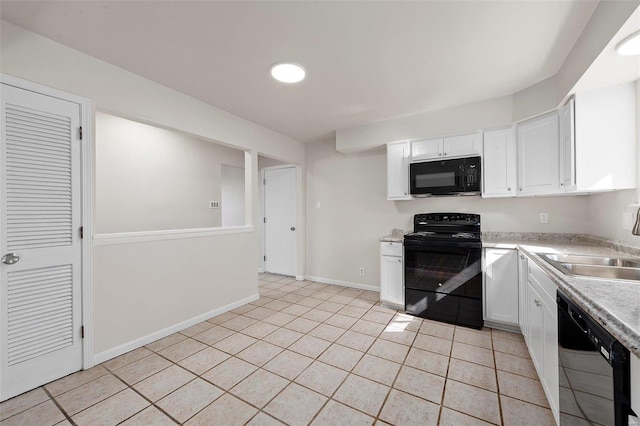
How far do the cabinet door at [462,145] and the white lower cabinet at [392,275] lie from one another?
4.13 ft

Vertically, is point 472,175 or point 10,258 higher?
point 472,175

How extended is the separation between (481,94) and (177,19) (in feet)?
9.36

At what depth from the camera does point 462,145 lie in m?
3.11

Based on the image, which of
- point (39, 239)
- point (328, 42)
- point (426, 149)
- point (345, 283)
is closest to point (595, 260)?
point (426, 149)

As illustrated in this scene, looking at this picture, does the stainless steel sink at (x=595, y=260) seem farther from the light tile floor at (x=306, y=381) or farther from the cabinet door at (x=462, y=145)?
the cabinet door at (x=462, y=145)

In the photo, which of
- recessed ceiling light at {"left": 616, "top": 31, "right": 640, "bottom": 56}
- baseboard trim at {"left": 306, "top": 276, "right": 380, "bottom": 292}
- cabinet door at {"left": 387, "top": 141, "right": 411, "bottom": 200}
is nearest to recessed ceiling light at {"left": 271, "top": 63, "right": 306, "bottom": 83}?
cabinet door at {"left": 387, "top": 141, "right": 411, "bottom": 200}

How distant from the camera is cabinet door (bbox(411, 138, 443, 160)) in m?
3.24

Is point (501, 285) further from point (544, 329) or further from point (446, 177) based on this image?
point (446, 177)

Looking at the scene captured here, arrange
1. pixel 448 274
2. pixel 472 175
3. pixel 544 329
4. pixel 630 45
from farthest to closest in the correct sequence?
pixel 472 175
pixel 448 274
pixel 544 329
pixel 630 45

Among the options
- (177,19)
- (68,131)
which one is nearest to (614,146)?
(177,19)

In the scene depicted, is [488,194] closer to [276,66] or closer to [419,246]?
[419,246]

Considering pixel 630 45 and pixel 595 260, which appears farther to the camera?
pixel 595 260

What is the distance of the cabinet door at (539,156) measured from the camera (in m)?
2.48

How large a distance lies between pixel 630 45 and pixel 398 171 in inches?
85.4
